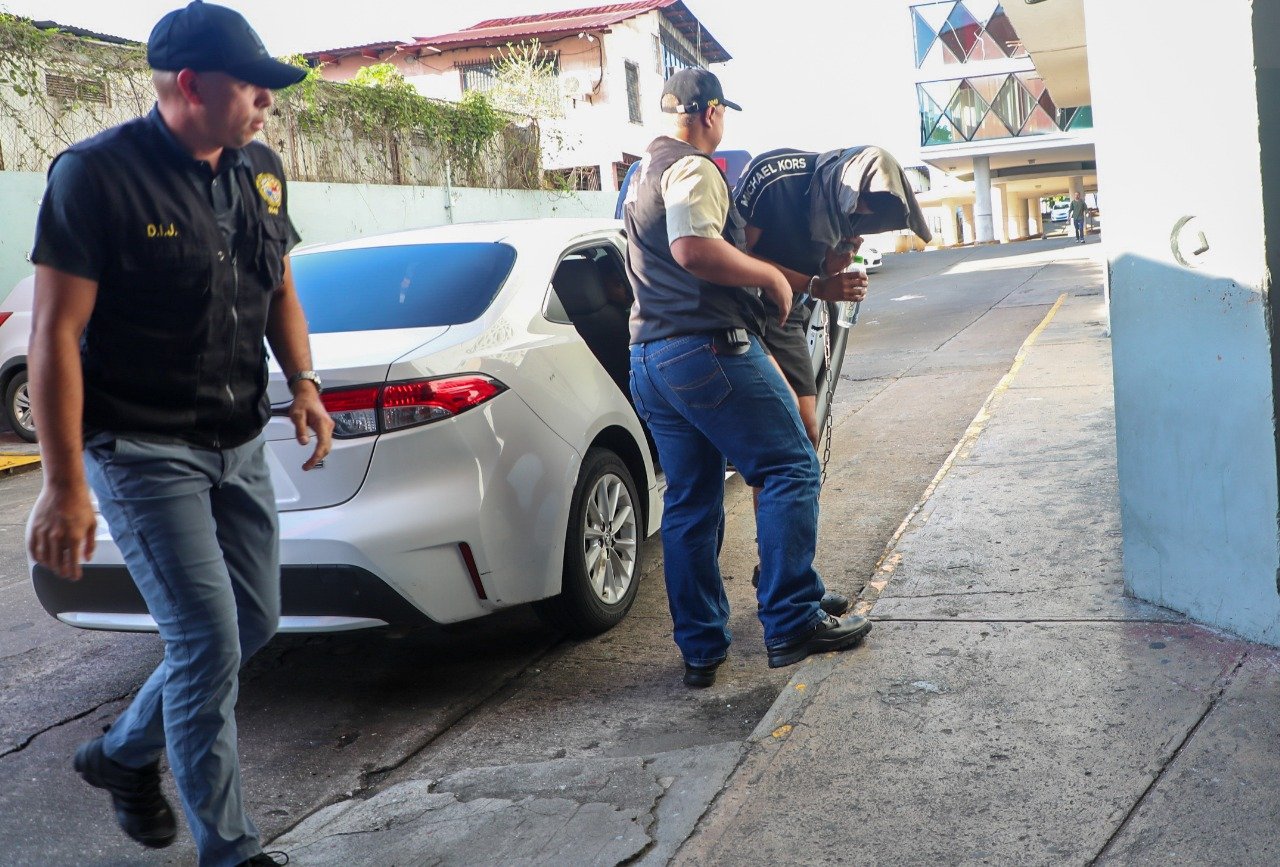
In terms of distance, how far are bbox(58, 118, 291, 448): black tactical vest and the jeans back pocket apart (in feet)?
4.38

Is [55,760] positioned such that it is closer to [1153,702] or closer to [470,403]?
[470,403]

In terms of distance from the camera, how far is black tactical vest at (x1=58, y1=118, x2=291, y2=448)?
8.22 feet

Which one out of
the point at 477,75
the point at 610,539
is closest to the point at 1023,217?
the point at 477,75

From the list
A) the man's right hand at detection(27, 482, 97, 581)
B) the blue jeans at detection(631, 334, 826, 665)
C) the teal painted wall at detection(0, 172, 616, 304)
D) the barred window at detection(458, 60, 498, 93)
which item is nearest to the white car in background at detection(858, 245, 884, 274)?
the blue jeans at detection(631, 334, 826, 665)

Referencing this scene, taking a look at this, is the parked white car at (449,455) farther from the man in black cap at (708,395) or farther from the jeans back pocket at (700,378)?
the jeans back pocket at (700,378)

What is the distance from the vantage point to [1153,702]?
10.5ft

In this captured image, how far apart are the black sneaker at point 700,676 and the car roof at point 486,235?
1674 mm

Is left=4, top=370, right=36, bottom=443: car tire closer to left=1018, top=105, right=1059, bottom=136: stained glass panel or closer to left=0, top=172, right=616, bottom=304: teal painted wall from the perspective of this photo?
left=0, top=172, right=616, bottom=304: teal painted wall

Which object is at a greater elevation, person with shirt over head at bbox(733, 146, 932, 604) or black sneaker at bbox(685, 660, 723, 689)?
person with shirt over head at bbox(733, 146, 932, 604)

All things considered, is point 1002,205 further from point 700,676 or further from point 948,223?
point 700,676

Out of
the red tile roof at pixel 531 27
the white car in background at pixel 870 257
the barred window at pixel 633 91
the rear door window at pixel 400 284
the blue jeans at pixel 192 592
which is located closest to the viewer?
the blue jeans at pixel 192 592

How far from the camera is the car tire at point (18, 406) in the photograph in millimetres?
11516

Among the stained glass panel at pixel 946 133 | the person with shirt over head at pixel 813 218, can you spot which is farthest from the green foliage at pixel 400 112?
the stained glass panel at pixel 946 133

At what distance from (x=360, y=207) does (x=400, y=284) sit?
1654 cm
